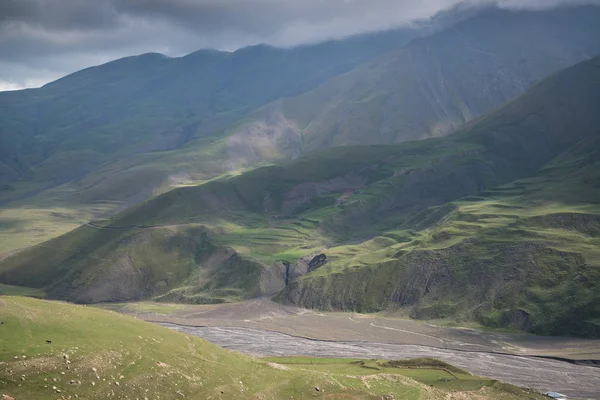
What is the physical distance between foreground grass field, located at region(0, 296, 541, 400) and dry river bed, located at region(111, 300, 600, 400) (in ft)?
169

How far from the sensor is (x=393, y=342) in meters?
154

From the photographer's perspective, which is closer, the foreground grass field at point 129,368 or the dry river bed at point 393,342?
the foreground grass field at point 129,368

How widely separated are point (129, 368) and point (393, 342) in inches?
4365

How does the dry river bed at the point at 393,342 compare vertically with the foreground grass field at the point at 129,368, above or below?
below

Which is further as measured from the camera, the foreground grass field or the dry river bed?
the dry river bed

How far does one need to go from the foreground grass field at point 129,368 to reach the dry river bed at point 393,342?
51.4 metres

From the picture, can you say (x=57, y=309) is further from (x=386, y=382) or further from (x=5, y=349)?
(x=386, y=382)

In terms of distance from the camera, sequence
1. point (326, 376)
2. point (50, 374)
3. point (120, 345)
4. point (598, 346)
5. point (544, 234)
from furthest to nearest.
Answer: point (544, 234) → point (598, 346) → point (326, 376) → point (120, 345) → point (50, 374)

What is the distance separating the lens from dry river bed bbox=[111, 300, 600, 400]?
120m

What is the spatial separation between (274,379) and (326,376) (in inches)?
239

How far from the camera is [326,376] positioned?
64.8m

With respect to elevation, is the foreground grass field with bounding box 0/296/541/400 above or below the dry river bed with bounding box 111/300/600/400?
above

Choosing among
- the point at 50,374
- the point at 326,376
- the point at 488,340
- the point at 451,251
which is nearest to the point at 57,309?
the point at 50,374

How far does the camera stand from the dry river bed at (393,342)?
4710 inches
